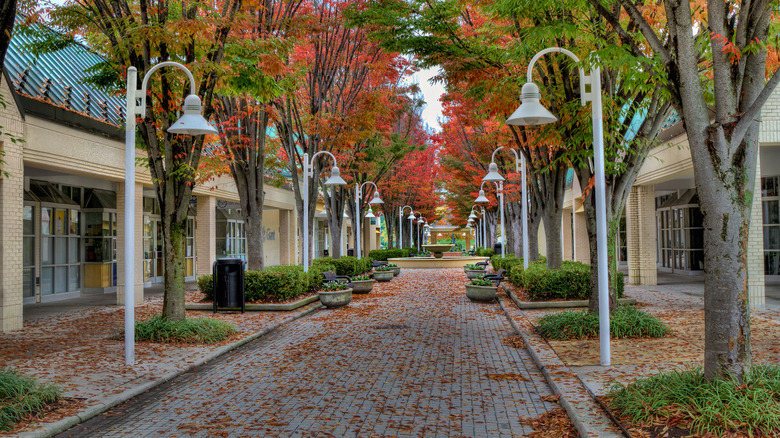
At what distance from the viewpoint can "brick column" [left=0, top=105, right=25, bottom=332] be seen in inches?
451

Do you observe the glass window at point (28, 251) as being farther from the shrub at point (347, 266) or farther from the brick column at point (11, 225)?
the shrub at point (347, 266)

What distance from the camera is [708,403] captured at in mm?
4953

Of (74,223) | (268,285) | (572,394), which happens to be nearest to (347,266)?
(268,285)

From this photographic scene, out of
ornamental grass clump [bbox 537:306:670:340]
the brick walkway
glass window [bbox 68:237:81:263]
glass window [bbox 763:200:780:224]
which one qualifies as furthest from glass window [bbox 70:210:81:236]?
glass window [bbox 763:200:780:224]

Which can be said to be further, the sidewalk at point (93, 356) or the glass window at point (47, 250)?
the glass window at point (47, 250)

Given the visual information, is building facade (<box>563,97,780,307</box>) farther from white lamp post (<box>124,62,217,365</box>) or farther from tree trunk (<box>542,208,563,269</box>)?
white lamp post (<box>124,62,217,365</box>)

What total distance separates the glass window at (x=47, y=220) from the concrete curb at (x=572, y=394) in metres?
14.7

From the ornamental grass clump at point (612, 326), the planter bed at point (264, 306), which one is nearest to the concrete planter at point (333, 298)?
the planter bed at point (264, 306)

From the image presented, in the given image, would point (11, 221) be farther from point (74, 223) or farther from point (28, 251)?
point (74, 223)

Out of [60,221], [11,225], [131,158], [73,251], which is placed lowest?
[73,251]

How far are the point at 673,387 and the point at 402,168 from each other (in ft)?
105

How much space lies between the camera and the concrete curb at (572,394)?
5114mm

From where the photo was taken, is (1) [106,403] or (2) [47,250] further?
(2) [47,250]

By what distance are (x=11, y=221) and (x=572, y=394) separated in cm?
1092
